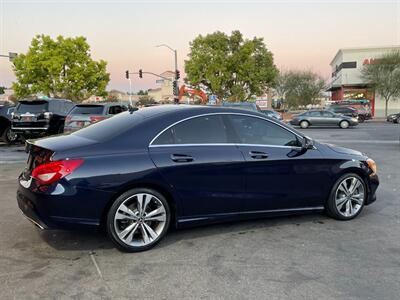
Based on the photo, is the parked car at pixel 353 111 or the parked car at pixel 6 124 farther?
the parked car at pixel 353 111

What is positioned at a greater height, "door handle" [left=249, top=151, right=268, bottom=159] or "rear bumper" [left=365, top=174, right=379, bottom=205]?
"door handle" [left=249, top=151, right=268, bottom=159]

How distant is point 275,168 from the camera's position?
4688mm

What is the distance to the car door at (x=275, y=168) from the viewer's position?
15.1 feet

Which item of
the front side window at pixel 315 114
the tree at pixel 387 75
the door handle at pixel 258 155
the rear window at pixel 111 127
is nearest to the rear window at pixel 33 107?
the rear window at pixel 111 127

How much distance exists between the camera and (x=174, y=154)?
165 inches

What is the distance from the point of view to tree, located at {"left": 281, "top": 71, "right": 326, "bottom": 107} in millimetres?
62938

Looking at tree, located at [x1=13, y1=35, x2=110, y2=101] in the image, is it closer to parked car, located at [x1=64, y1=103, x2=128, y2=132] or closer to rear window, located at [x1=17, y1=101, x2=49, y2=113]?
rear window, located at [x1=17, y1=101, x2=49, y2=113]

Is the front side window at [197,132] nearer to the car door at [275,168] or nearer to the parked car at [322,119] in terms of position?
the car door at [275,168]

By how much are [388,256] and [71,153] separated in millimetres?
3413

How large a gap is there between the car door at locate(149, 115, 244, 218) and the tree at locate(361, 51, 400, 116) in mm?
44470

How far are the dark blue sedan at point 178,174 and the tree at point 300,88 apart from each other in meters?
60.4

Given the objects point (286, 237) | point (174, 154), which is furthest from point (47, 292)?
point (286, 237)

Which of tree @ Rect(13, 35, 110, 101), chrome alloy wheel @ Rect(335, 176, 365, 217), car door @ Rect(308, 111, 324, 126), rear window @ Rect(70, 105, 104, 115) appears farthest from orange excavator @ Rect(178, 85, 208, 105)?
chrome alloy wheel @ Rect(335, 176, 365, 217)

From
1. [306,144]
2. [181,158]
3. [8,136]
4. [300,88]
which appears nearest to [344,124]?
[8,136]
